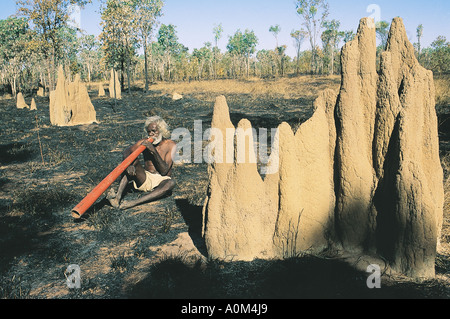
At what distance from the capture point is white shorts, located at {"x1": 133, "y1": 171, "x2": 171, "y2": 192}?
5.78 meters

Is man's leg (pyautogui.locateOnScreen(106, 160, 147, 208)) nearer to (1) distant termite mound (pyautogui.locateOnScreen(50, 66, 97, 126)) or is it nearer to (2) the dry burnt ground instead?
(2) the dry burnt ground

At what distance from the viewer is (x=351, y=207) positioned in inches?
141

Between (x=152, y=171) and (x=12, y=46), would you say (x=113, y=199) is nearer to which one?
(x=152, y=171)

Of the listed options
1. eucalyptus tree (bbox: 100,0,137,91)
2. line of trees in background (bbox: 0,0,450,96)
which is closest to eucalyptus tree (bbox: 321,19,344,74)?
line of trees in background (bbox: 0,0,450,96)

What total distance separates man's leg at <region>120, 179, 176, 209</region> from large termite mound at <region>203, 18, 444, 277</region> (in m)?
2.04

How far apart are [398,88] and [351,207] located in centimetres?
149

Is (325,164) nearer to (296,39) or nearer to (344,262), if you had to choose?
(344,262)

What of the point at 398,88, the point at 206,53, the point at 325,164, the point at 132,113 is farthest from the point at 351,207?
the point at 206,53

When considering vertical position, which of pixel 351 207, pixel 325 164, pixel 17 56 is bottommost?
pixel 351 207

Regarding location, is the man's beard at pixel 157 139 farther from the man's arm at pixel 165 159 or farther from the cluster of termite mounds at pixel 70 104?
the cluster of termite mounds at pixel 70 104

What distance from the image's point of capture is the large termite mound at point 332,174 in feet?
11.6

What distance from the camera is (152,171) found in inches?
233

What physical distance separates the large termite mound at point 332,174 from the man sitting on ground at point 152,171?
2.05 meters

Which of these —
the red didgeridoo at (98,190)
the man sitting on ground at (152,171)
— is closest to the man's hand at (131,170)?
the man sitting on ground at (152,171)
